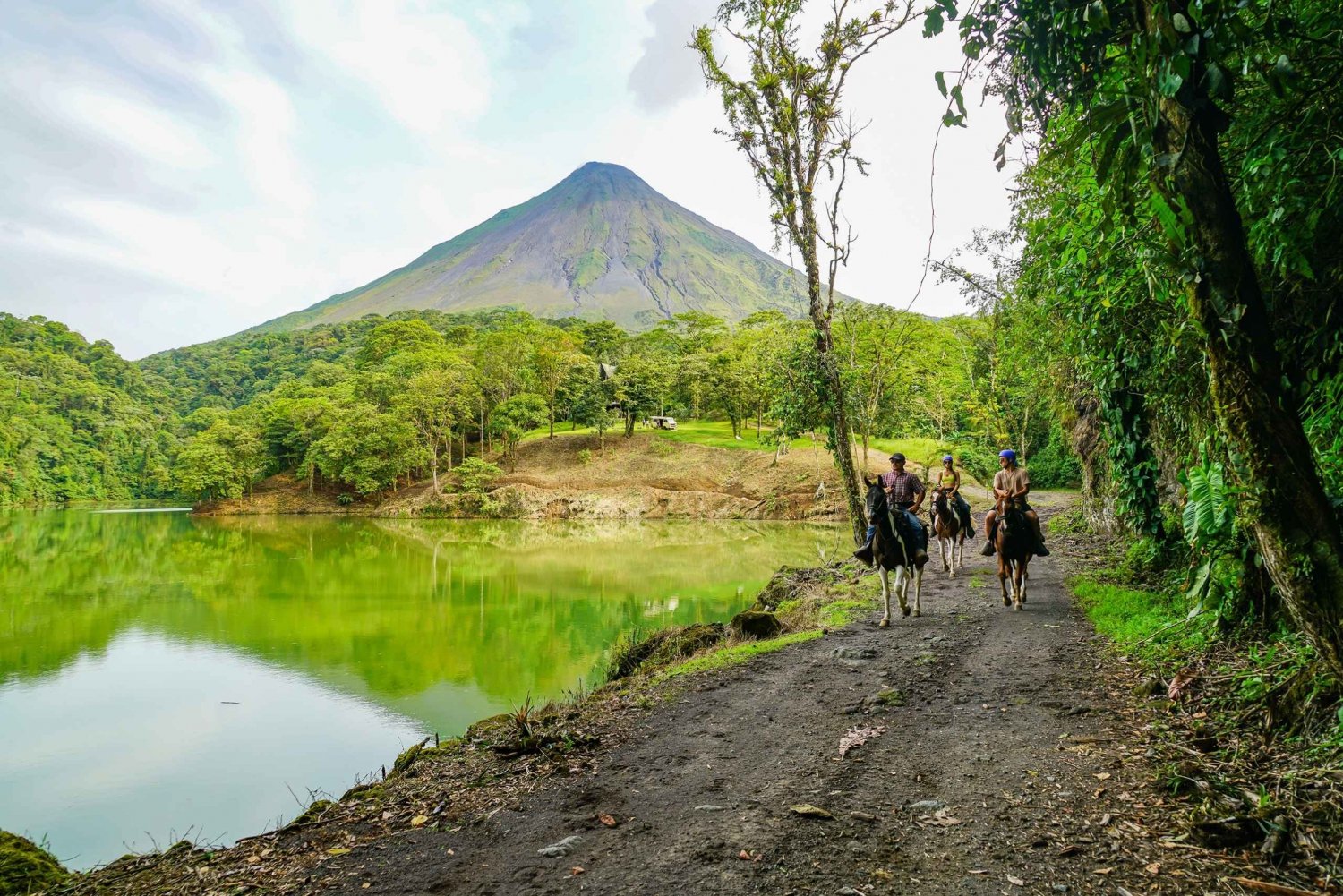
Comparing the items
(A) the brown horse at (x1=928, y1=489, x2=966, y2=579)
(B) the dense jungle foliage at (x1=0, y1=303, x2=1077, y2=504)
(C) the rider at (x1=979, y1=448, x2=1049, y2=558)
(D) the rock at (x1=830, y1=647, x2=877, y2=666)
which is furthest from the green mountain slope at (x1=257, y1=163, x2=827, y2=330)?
(D) the rock at (x1=830, y1=647, x2=877, y2=666)

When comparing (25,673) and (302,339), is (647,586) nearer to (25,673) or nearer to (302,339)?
(25,673)

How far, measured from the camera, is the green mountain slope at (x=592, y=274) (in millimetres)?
162250

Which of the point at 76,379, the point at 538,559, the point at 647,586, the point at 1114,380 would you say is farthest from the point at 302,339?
the point at 1114,380

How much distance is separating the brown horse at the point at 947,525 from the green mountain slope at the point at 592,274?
143776mm

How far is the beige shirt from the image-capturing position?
898 centimetres

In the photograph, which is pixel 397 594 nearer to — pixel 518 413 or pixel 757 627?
pixel 757 627

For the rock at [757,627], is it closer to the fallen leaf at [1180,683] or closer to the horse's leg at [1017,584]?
the horse's leg at [1017,584]

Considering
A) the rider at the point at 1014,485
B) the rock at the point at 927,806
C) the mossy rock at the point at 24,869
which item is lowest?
the mossy rock at the point at 24,869

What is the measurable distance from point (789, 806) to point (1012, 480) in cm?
648

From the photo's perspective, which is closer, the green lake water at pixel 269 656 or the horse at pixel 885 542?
the green lake water at pixel 269 656

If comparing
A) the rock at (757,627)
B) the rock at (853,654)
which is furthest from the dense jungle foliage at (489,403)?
the rock at (853,654)

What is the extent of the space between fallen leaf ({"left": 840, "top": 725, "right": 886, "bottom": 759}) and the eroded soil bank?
3.0 inches

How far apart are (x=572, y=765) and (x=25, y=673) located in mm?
13076

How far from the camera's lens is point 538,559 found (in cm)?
2623
